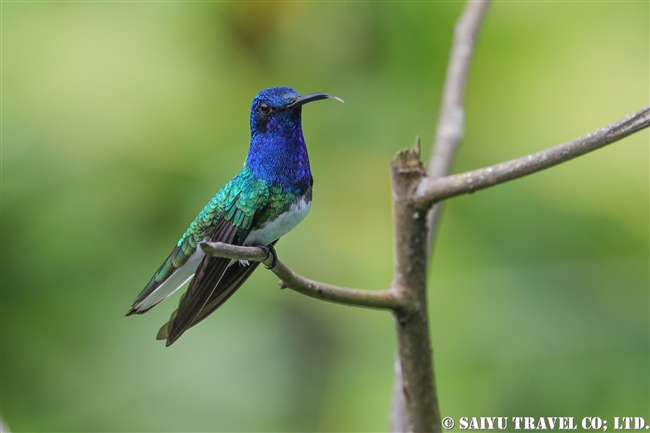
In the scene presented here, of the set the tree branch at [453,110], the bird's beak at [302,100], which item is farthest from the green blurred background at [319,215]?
the bird's beak at [302,100]

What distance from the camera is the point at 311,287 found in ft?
3.88

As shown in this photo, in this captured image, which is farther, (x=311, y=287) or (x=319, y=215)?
(x=319, y=215)

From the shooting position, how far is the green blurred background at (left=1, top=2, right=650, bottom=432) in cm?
258

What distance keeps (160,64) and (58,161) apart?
65 cm

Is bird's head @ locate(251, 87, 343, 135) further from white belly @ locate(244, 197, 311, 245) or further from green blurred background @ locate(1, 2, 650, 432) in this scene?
green blurred background @ locate(1, 2, 650, 432)

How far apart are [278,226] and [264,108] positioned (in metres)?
0.25

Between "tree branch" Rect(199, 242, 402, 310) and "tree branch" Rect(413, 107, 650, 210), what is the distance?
193mm

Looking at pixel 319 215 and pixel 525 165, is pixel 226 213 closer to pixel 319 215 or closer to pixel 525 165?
pixel 525 165

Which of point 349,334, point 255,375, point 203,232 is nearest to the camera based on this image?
point 203,232

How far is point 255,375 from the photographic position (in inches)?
103

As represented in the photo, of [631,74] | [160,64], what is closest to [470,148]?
[631,74]

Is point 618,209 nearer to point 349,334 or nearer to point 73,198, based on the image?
point 349,334

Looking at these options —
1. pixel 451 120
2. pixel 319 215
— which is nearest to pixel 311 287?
pixel 451 120

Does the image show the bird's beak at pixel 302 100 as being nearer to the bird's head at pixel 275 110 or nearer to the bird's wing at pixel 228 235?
the bird's head at pixel 275 110
